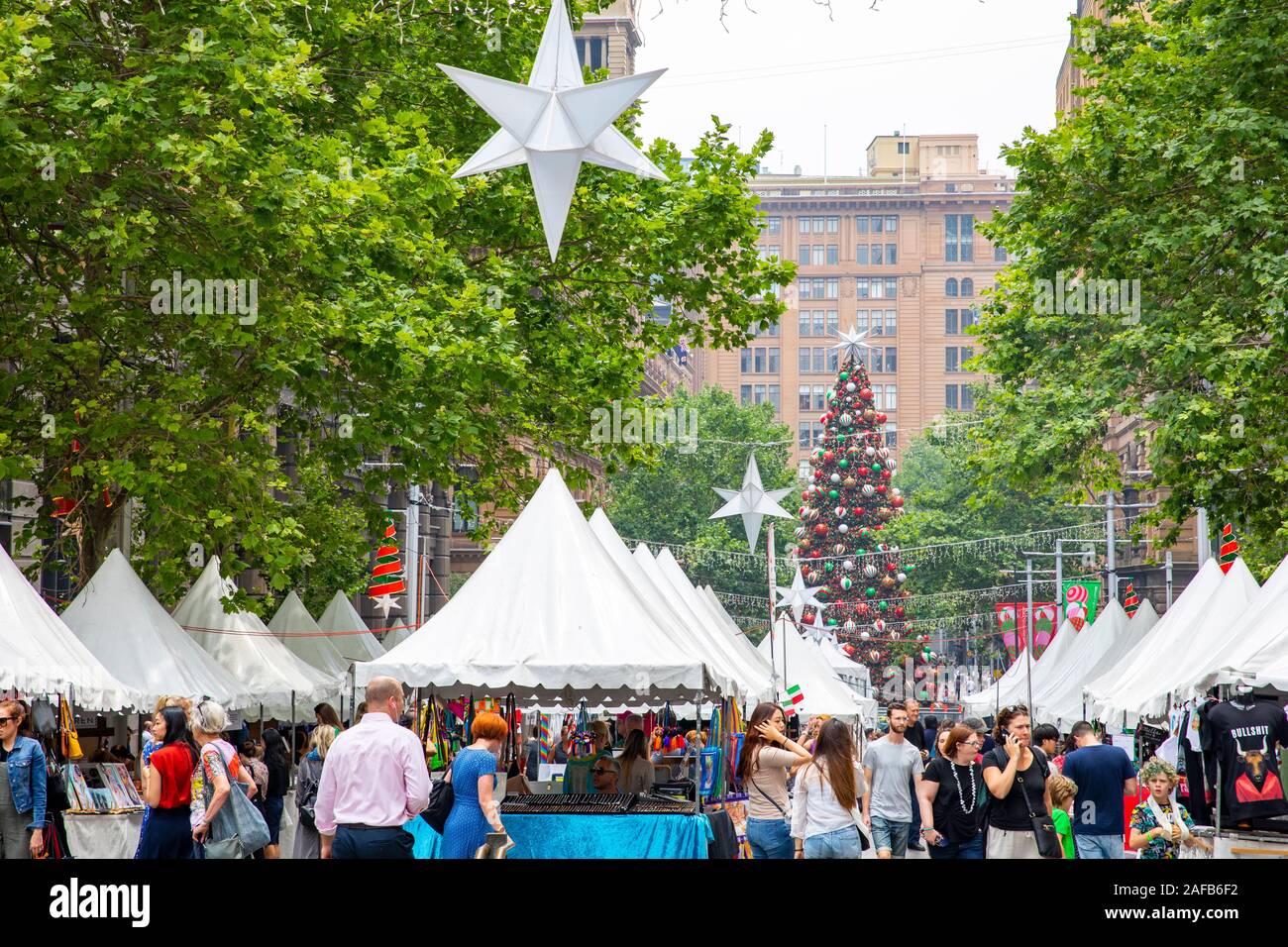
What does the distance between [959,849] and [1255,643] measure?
377 cm

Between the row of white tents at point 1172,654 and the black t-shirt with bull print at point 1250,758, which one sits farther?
the row of white tents at point 1172,654

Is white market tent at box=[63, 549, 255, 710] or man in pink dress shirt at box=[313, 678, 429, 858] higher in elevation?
white market tent at box=[63, 549, 255, 710]

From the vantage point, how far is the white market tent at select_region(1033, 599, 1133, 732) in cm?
3123

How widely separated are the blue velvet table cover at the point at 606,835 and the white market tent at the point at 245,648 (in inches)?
327

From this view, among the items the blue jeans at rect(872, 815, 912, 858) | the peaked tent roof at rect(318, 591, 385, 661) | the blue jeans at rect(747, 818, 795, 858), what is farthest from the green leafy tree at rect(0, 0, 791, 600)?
the blue jeans at rect(872, 815, 912, 858)

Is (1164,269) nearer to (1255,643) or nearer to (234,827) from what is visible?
(1255,643)

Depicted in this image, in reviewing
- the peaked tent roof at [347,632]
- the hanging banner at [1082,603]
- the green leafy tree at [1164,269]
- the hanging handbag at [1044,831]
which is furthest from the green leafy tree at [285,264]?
the hanging banner at [1082,603]

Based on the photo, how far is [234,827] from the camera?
1255cm

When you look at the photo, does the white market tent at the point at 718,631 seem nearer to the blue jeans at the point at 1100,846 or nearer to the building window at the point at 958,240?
the blue jeans at the point at 1100,846

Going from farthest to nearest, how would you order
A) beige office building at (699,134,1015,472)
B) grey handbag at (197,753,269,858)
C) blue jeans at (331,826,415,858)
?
beige office building at (699,134,1015,472), grey handbag at (197,753,269,858), blue jeans at (331,826,415,858)

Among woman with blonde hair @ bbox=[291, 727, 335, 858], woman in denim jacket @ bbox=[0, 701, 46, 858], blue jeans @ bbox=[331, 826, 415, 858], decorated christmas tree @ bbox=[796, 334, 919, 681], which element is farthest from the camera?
decorated christmas tree @ bbox=[796, 334, 919, 681]

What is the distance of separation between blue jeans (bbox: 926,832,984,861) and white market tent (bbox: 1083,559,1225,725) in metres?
8.37

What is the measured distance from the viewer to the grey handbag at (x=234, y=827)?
40.9 feet

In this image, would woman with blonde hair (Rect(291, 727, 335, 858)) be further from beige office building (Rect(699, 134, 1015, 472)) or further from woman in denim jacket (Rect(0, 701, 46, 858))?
beige office building (Rect(699, 134, 1015, 472))
